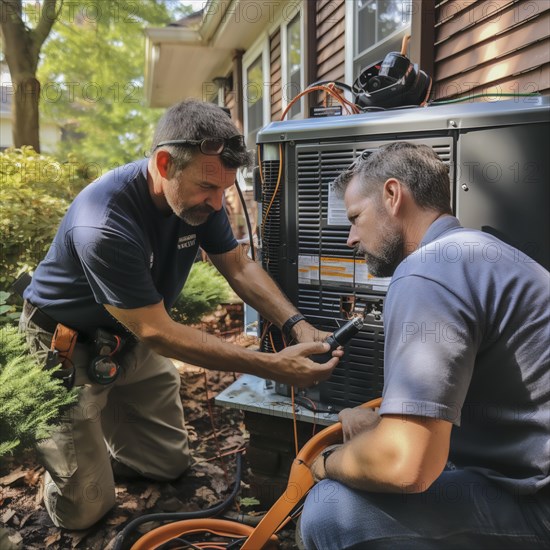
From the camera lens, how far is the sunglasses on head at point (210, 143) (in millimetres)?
2248

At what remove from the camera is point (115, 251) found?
2180 mm

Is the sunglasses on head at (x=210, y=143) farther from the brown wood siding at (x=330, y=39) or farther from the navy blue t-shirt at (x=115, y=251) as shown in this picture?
the brown wood siding at (x=330, y=39)

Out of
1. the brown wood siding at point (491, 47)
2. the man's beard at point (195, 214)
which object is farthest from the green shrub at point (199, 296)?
the brown wood siding at point (491, 47)

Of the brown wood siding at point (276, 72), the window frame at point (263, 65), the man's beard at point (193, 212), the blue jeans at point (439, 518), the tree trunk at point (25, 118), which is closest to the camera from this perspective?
the blue jeans at point (439, 518)

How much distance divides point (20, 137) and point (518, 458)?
29.2 ft

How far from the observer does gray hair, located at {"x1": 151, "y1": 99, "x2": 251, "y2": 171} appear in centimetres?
227

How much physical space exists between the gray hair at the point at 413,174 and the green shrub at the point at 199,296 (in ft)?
10.4

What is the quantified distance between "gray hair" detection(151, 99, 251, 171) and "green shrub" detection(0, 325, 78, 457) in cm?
107

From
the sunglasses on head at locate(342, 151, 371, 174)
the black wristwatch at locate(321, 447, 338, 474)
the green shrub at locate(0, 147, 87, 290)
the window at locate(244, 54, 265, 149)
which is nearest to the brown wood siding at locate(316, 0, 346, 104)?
the window at locate(244, 54, 265, 149)

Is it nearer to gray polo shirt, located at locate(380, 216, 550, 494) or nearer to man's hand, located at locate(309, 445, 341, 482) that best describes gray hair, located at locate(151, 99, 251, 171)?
gray polo shirt, located at locate(380, 216, 550, 494)

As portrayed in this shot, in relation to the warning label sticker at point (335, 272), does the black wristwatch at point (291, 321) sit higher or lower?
lower

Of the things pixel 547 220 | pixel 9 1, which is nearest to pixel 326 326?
pixel 547 220

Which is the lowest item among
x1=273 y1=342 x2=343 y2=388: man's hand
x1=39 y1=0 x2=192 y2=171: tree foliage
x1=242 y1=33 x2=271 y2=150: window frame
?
x1=273 y1=342 x2=343 y2=388: man's hand

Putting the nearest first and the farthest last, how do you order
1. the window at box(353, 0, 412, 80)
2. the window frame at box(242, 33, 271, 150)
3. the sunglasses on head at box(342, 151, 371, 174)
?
the sunglasses on head at box(342, 151, 371, 174)
the window at box(353, 0, 412, 80)
the window frame at box(242, 33, 271, 150)
